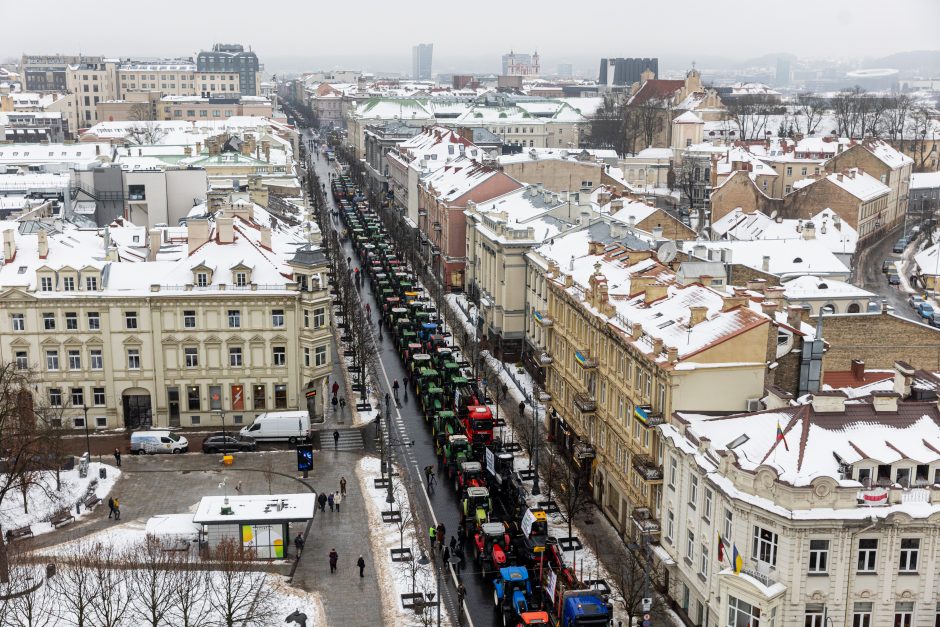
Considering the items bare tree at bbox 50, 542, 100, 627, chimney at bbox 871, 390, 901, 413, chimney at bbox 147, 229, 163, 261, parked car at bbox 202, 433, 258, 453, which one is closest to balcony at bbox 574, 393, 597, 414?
chimney at bbox 871, 390, 901, 413

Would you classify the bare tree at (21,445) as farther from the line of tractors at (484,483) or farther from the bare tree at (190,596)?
the line of tractors at (484,483)

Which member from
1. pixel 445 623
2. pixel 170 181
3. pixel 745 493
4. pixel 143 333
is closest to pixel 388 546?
pixel 445 623

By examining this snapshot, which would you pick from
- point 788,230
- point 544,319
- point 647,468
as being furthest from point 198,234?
point 788,230

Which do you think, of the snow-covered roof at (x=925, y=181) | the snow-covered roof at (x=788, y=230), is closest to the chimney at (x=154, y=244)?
the snow-covered roof at (x=788, y=230)

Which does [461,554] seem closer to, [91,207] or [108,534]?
[108,534]

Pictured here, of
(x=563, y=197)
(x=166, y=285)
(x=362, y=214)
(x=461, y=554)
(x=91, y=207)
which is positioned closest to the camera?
(x=461, y=554)
